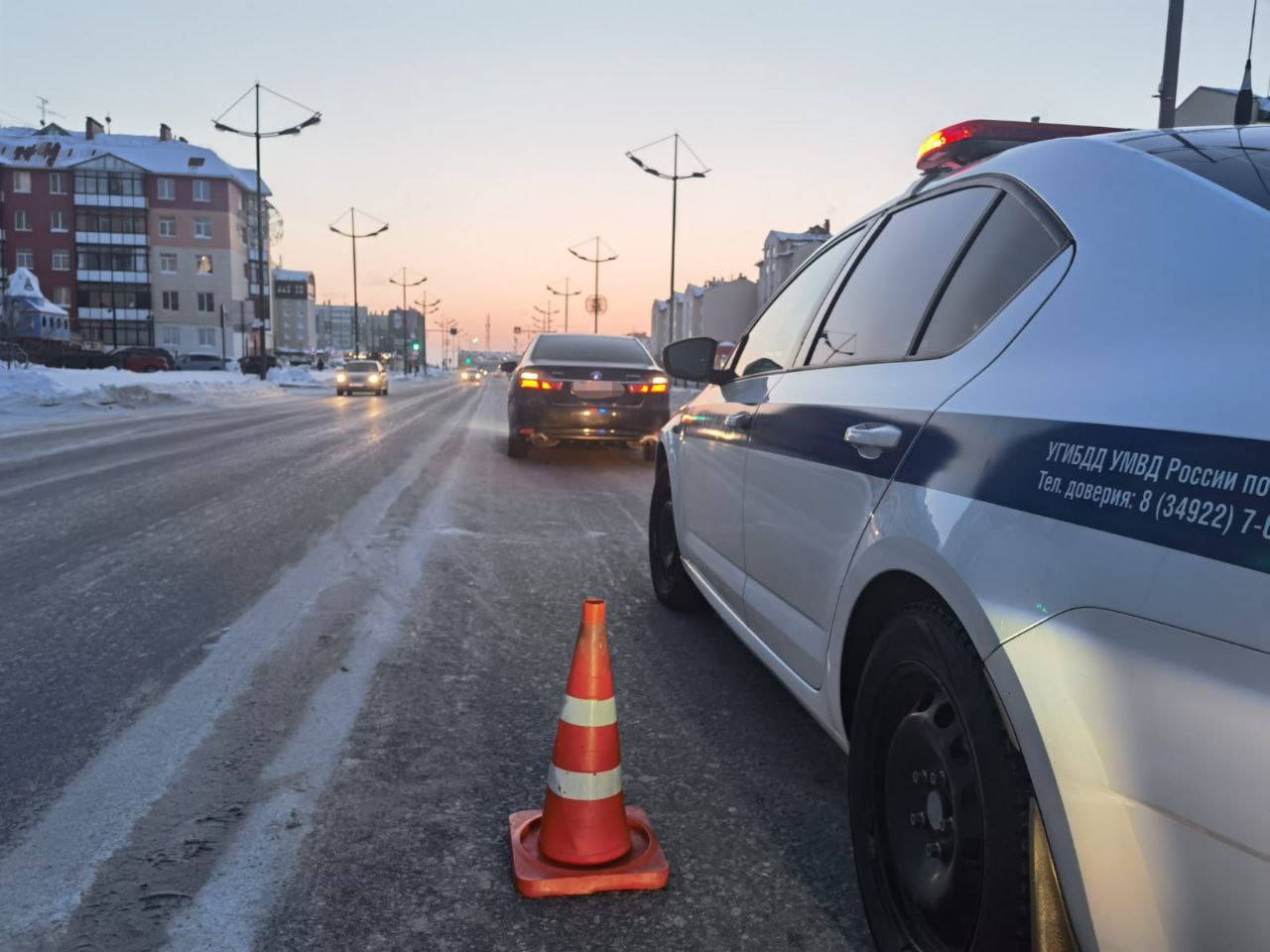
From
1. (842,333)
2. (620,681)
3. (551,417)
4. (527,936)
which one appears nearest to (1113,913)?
(527,936)

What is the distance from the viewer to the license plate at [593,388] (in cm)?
1055

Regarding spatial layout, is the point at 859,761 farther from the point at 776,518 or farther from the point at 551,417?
the point at 551,417

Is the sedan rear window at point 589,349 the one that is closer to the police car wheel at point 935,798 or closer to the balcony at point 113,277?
the police car wheel at point 935,798

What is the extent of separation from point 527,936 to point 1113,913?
1211mm

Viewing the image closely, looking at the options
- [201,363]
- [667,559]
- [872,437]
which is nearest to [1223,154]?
[872,437]

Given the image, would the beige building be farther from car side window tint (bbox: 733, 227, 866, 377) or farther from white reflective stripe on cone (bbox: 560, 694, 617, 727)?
white reflective stripe on cone (bbox: 560, 694, 617, 727)

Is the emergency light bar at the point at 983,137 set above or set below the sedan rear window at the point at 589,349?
above

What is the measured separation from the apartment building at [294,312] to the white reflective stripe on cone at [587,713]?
13648 cm

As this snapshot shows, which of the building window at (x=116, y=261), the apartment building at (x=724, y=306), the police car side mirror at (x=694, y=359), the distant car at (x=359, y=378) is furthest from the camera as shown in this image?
the apartment building at (x=724, y=306)

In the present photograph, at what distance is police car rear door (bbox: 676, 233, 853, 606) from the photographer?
3252 millimetres

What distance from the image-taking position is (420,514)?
745 cm

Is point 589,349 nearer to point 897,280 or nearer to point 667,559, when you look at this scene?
point 667,559

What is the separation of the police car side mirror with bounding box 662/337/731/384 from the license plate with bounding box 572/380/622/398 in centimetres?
642

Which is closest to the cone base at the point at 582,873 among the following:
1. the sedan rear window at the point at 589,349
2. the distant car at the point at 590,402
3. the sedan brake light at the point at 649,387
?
the distant car at the point at 590,402
